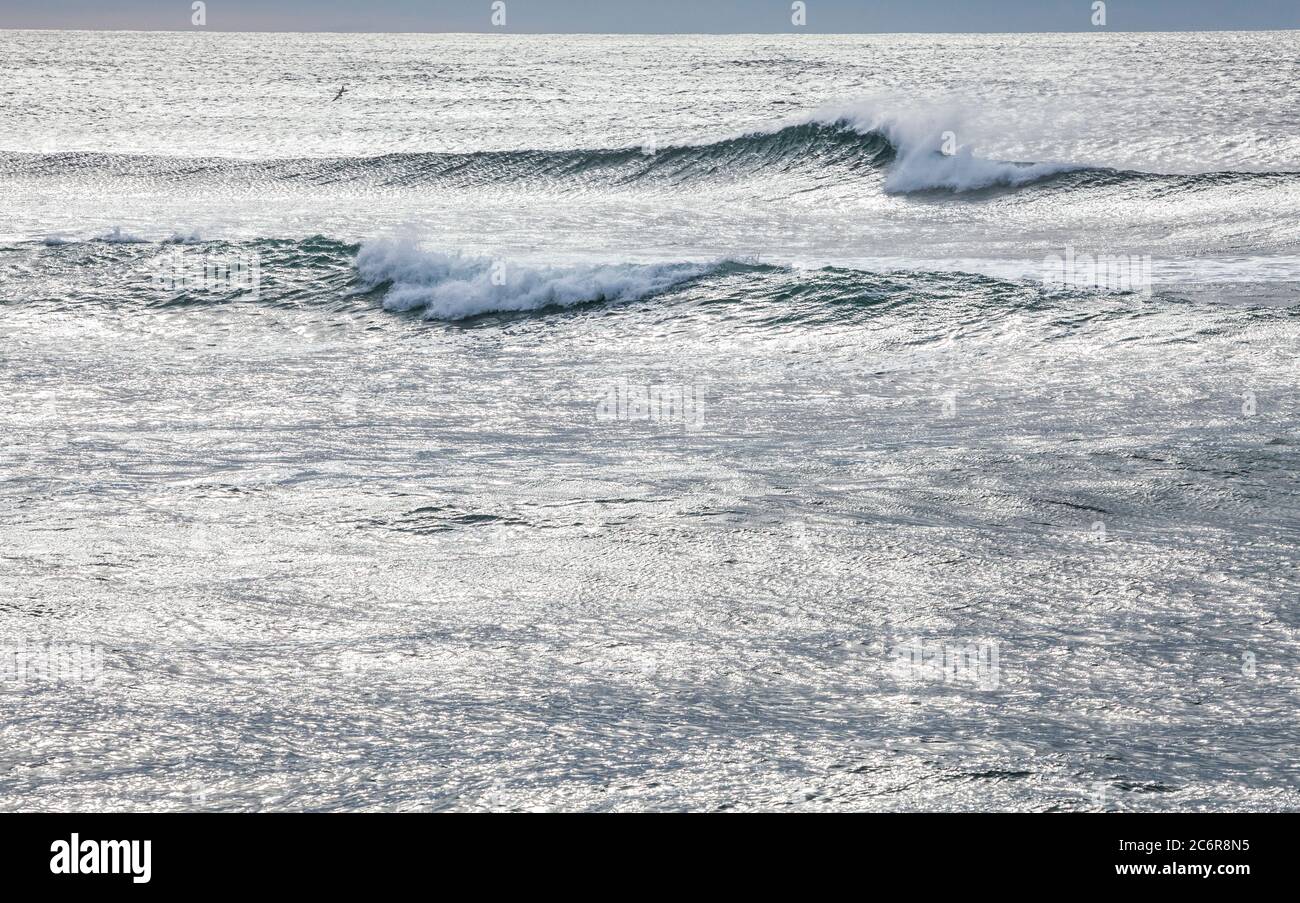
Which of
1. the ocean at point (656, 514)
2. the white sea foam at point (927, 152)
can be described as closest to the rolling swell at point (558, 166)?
the white sea foam at point (927, 152)

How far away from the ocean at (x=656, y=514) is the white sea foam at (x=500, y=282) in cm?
5

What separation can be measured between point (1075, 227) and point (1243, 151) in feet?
28.4

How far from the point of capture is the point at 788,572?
4.96m

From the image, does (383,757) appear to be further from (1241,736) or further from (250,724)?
(1241,736)

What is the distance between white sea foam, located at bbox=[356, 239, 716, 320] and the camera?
39.7ft

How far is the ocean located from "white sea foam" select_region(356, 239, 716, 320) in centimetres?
5

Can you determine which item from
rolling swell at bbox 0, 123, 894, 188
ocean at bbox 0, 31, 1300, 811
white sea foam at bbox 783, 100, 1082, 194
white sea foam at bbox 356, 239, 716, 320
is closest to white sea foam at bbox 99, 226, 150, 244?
ocean at bbox 0, 31, 1300, 811

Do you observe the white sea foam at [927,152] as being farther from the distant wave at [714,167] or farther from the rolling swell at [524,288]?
the rolling swell at [524,288]

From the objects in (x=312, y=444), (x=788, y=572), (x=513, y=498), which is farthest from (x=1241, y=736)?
(x=312, y=444)

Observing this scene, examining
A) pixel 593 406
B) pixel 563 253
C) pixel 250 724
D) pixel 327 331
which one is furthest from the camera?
pixel 563 253

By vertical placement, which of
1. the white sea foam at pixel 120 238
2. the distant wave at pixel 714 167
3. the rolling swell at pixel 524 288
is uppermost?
the distant wave at pixel 714 167

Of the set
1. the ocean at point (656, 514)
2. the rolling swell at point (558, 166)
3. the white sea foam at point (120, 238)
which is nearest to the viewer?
the ocean at point (656, 514)

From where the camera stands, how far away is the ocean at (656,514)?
3.48 meters

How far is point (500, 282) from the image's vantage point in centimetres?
1223
